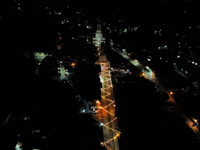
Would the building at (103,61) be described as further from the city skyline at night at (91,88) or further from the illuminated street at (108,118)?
the illuminated street at (108,118)

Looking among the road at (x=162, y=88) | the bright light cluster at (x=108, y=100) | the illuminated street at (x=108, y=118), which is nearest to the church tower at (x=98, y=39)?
the road at (x=162, y=88)

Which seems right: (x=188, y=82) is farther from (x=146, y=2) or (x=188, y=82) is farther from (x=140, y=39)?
(x=146, y=2)

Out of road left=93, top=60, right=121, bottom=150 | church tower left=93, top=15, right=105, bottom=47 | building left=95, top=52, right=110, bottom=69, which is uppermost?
church tower left=93, top=15, right=105, bottom=47

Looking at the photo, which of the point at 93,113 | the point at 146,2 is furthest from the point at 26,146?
the point at 146,2

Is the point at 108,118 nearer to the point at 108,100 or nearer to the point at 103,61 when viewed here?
the point at 108,100

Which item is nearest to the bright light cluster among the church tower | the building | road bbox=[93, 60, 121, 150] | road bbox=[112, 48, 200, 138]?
road bbox=[93, 60, 121, 150]

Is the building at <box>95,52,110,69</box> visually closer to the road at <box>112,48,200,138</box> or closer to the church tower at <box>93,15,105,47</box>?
the road at <box>112,48,200,138</box>

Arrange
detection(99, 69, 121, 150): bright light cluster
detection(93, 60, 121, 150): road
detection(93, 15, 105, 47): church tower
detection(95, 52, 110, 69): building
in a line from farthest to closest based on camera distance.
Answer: detection(93, 15, 105, 47): church tower < detection(95, 52, 110, 69): building < detection(99, 69, 121, 150): bright light cluster < detection(93, 60, 121, 150): road

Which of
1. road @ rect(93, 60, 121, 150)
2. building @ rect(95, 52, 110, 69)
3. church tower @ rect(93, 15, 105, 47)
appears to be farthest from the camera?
church tower @ rect(93, 15, 105, 47)

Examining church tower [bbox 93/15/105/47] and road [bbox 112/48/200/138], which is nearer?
road [bbox 112/48/200/138]

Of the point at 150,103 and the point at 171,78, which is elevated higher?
the point at 171,78
